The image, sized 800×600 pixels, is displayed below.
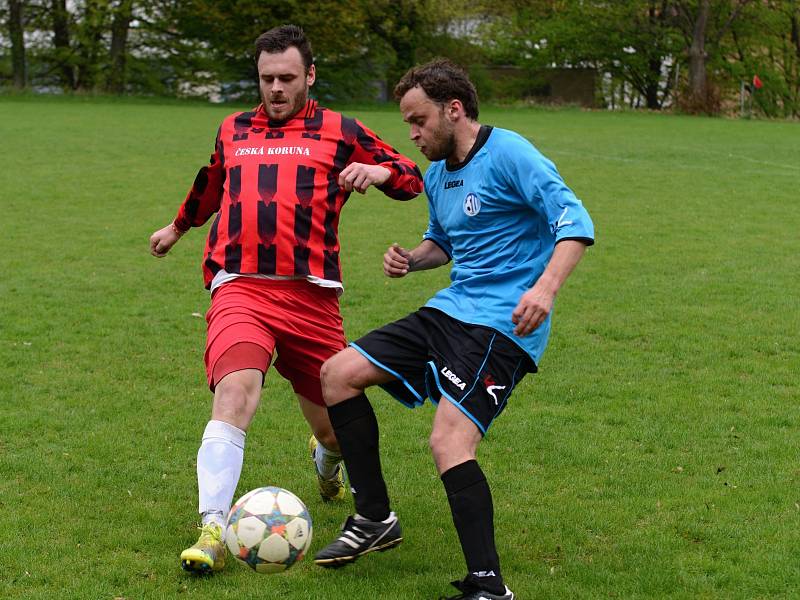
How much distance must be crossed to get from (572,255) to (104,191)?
46.8 ft

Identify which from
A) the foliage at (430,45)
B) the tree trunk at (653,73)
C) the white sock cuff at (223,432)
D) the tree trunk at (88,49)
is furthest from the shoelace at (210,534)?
the tree trunk at (653,73)

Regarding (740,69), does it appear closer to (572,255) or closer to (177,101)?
(177,101)

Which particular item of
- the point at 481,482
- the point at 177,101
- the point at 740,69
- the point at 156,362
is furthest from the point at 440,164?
the point at 740,69

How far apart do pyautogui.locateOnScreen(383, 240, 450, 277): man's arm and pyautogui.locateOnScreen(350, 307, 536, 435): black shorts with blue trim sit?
355 millimetres

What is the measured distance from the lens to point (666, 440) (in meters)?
6.44

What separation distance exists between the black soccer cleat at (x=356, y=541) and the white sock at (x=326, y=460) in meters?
0.71

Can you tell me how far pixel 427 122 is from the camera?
4.58 metres

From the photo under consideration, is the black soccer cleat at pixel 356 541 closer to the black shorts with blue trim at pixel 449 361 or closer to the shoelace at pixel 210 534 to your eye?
the shoelace at pixel 210 534


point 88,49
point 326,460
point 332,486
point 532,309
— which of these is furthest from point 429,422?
point 88,49

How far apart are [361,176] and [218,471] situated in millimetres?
1415

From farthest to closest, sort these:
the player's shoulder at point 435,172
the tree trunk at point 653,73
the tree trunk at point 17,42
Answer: the tree trunk at point 653,73 → the tree trunk at point 17,42 → the player's shoulder at point 435,172

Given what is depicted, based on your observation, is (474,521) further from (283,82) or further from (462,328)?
(283,82)

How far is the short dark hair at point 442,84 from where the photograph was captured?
453 cm

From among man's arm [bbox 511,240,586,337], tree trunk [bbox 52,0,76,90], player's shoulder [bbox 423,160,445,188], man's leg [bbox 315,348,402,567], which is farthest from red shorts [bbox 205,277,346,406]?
tree trunk [bbox 52,0,76,90]
